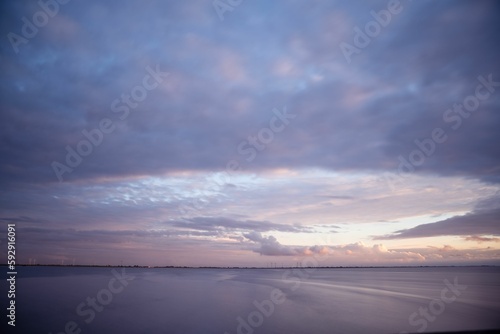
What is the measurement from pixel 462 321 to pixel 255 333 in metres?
19.8

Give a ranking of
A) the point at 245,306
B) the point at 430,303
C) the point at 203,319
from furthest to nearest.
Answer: the point at 430,303 < the point at 245,306 < the point at 203,319

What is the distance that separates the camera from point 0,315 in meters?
21.7

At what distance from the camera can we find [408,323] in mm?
23469

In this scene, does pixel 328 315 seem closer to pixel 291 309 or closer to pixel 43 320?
pixel 291 309

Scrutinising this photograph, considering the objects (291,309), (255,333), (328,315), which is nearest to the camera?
(255,333)

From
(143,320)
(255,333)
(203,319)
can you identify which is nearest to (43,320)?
(143,320)

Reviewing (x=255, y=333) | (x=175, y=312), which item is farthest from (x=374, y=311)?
(x=175, y=312)

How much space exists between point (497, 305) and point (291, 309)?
26675 mm

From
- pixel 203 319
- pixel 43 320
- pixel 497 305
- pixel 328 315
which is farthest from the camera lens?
pixel 497 305

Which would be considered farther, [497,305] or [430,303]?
[430,303]

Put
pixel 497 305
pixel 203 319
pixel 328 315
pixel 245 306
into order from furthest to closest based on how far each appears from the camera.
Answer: pixel 497 305
pixel 245 306
pixel 328 315
pixel 203 319

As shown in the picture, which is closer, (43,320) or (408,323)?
(43,320)

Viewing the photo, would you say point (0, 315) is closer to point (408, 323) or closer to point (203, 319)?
point (203, 319)

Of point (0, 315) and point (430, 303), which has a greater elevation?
point (0, 315)
